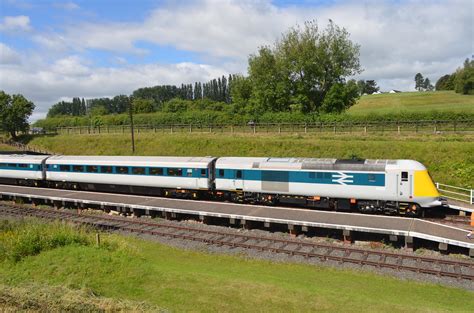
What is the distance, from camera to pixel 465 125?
36344 mm

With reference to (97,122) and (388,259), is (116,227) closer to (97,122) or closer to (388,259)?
(388,259)

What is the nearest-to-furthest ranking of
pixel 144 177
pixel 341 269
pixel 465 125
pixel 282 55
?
1. pixel 341 269
2. pixel 144 177
3. pixel 465 125
4. pixel 282 55

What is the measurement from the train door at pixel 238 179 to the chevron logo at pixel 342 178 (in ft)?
19.5

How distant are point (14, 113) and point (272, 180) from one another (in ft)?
180

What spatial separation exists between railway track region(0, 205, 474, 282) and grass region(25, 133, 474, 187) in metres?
14.3

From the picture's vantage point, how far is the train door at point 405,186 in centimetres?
2123

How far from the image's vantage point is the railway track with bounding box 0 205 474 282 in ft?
52.6

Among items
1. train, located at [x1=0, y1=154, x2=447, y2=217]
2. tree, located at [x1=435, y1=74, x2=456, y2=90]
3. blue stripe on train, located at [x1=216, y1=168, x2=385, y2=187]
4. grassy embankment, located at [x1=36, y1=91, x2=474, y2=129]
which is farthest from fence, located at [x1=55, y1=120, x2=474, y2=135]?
tree, located at [x1=435, y1=74, x2=456, y2=90]

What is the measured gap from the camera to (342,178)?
2278 centimetres

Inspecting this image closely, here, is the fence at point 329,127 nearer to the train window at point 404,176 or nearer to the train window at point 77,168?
the train window at point 404,176

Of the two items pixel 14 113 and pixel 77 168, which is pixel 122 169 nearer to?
pixel 77 168

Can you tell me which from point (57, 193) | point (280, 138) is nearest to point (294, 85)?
point (280, 138)

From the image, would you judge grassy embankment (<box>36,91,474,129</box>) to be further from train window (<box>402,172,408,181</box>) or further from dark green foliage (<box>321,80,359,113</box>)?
train window (<box>402,172,408,181</box>)

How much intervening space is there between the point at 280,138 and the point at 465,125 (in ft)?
57.0
